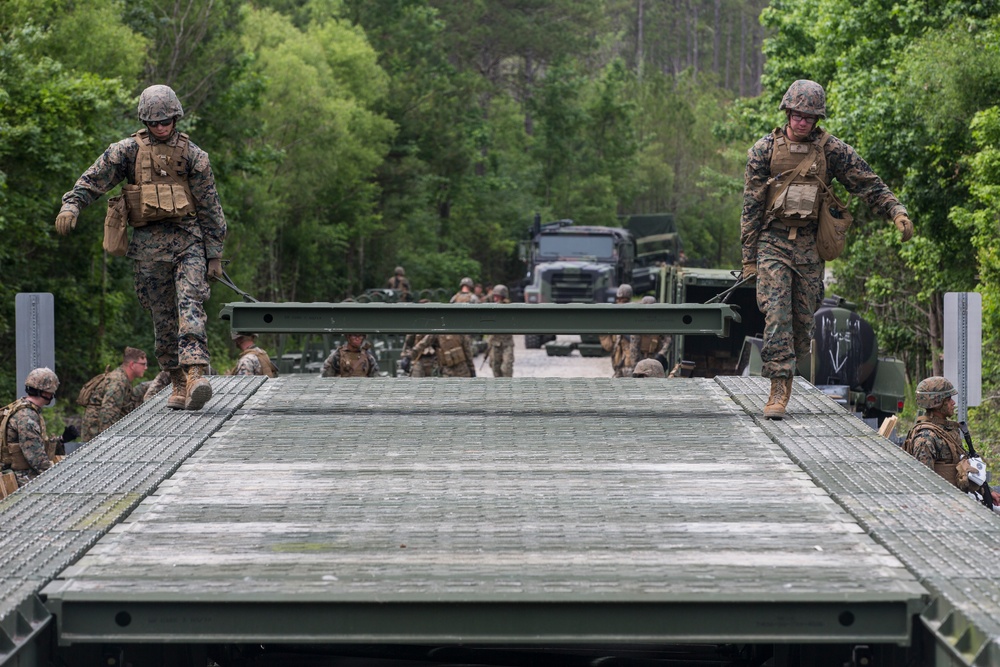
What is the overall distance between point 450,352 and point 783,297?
10.3 m

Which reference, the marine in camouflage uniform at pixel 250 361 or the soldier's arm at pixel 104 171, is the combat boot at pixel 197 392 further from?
the marine in camouflage uniform at pixel 250 361

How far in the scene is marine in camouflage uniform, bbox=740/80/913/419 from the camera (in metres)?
8.30

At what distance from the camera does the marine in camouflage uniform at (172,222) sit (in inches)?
332

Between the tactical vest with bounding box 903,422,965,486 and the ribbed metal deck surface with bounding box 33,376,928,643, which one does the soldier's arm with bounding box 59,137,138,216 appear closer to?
the ribbed metal deck surface with bounding box 33,376,928,643

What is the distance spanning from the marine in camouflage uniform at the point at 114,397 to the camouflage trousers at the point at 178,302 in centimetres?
424

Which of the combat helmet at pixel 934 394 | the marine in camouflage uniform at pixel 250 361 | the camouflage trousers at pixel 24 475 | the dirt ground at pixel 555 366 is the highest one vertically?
the combat helmet at pixel 934 394

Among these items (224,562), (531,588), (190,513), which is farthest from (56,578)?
(531,588)

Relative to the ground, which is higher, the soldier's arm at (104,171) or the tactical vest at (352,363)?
the soldier's arm at (104,171)

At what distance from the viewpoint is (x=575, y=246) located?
38719 millimetres

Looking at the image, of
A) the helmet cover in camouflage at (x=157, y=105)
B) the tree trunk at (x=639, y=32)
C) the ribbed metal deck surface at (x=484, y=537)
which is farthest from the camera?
the tree trunk at (x=639, y=32)

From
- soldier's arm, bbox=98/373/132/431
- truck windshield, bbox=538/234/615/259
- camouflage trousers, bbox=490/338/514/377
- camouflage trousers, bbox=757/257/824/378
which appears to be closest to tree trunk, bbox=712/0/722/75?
truck windshield, bbox=538/234/615/259

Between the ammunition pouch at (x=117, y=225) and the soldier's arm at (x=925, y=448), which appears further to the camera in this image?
the soldier's arm at (x=925, y=448)

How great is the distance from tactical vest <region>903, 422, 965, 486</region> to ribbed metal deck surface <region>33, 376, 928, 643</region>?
1.79 m

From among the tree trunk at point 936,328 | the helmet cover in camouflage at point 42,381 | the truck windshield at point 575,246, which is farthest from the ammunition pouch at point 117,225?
the truck windshield at point 575,246
